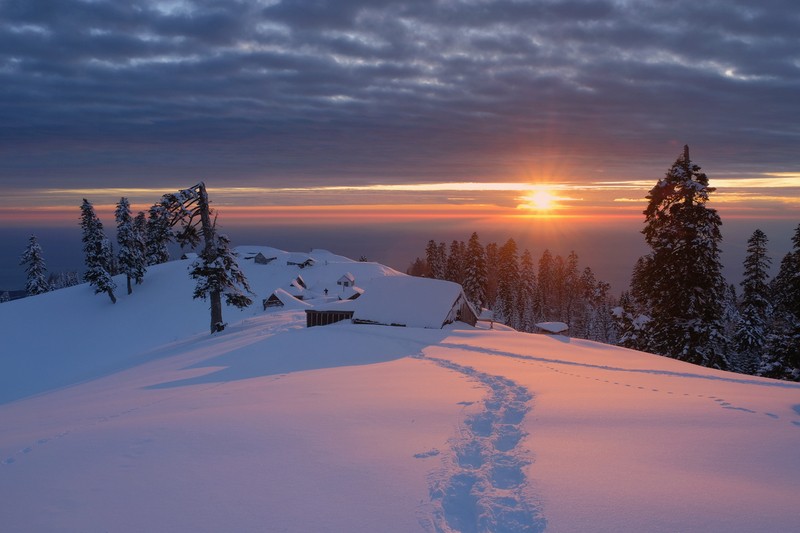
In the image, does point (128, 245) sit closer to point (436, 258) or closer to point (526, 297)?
point (436, 258)

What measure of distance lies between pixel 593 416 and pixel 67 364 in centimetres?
5441

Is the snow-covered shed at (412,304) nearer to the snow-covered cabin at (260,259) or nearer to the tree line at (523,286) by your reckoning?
the tree line at (523,286)

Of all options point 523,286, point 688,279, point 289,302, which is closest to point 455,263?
point 523,286

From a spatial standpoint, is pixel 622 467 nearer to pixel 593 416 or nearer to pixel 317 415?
pixel 593 416

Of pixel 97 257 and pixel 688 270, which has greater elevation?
pixel 688 270

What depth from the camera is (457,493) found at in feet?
18.2

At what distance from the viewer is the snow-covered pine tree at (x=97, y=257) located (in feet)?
205

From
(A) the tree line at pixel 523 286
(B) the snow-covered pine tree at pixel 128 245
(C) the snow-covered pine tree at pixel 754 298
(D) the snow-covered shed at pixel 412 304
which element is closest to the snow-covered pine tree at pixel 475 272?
(A) the tree line at pixel 523 286

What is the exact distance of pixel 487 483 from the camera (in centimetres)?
578

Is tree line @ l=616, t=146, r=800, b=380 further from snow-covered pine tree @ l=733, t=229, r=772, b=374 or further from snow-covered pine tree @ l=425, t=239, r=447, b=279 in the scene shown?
snow-covered pine tree @ l=425, t=239, r=447, b=279

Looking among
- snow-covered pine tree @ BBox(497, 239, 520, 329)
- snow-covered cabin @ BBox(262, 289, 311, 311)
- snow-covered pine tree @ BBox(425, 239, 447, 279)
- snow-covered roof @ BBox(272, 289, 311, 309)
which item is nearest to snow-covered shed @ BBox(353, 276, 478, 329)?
snow-covered roof @ BBox(272, 289, 311, 309)

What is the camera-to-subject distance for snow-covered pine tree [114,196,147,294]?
208 ft

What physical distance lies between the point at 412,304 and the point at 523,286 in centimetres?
7484

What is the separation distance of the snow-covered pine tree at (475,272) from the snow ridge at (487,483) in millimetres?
63319
